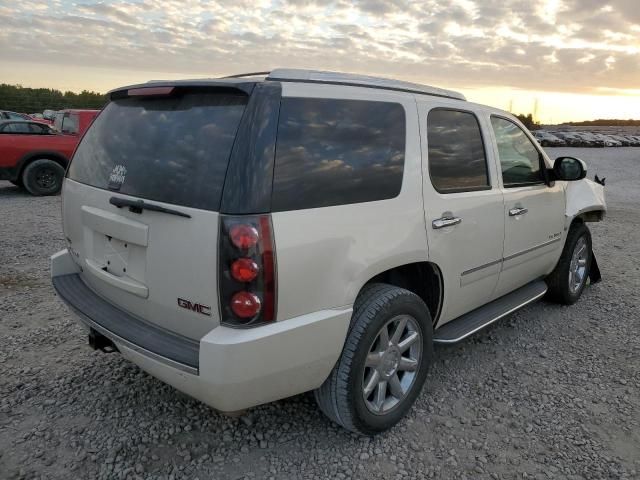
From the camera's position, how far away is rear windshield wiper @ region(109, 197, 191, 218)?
222 centimetres

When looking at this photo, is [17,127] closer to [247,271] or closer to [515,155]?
[515,155]

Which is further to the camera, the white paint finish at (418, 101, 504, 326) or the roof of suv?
the white paint finish at (418, 101, 504, 326)

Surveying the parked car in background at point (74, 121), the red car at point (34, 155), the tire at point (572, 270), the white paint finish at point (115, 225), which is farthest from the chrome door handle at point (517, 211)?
the parked car in background at point (74, 121)

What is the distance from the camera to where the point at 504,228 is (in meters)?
3.54

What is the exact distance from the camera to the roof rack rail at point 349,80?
2.44 meters

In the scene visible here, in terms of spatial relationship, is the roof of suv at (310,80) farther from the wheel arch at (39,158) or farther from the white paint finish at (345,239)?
the wheel arch at (39,158)

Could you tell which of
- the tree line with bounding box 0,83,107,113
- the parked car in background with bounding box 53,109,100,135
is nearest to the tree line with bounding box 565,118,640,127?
the tree line with bounding box 0,83,107,113

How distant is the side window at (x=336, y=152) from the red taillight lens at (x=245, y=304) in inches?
15.4

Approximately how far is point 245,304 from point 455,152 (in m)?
1.81

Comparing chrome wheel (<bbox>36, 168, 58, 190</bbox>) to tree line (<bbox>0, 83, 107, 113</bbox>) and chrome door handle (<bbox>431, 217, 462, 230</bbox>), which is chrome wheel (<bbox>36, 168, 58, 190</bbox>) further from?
tree line (<bbox>0, 83, 107, 113</bbox>)

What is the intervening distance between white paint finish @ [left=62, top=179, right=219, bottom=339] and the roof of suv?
2.08 feet

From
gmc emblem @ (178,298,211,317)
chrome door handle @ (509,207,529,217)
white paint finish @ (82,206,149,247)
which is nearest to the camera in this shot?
gmc emblem @ (178,298,211,317)

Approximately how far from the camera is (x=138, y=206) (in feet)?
7.70

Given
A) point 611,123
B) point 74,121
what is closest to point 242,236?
point 74,121
